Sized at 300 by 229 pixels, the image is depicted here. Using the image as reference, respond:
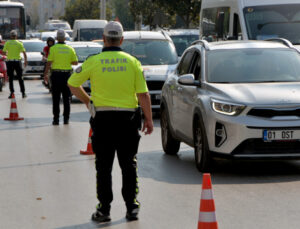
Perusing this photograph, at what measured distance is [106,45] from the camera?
24.5 ft

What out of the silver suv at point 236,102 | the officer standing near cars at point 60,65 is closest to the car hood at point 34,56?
the officer standing near cars at point 60,65

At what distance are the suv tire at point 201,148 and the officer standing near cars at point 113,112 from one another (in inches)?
102

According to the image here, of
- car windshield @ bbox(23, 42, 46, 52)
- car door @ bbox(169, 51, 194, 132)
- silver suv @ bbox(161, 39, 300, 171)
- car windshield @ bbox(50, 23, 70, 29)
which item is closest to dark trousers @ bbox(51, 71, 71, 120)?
silver suv @ bbox(161, 39, 300, 171)

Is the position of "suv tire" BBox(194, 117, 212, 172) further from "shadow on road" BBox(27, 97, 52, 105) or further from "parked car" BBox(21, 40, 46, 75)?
"parked car" BBox(21, 40, 46, 75)

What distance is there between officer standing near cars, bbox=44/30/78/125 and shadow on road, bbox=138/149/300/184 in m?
5.34

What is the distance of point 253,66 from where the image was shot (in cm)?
1098

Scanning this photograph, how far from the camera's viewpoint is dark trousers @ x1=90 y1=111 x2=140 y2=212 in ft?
24.2

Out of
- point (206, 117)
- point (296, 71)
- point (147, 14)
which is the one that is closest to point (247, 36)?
point (296, 71)

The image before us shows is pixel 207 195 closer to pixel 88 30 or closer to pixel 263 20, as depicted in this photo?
pixel 263 20

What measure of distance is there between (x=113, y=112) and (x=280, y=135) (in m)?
2.93

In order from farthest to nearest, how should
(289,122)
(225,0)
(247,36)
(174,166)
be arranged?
(225,0) < (247,36) < (174,166) < (289,122)

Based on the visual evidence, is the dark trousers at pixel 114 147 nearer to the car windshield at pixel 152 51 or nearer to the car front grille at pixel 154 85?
the car front grille at pixel 154 85

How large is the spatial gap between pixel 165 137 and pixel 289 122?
289 centimetres

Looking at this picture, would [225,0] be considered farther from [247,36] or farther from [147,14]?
[147,14]
